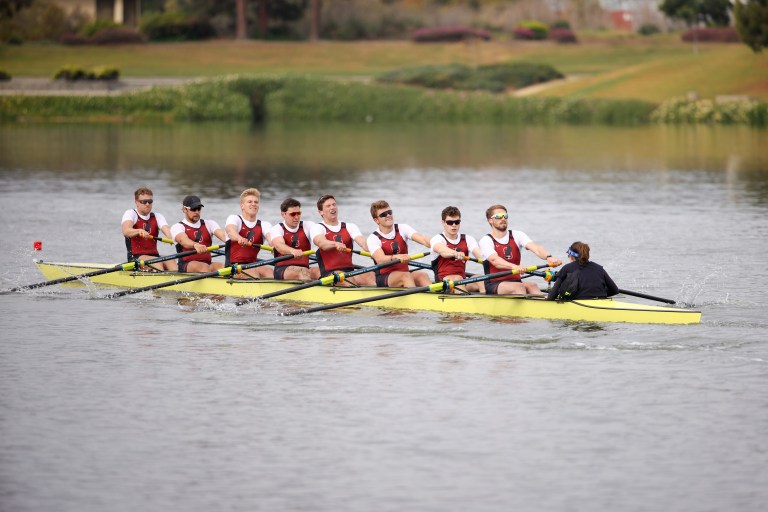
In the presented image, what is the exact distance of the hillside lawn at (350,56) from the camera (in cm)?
8900

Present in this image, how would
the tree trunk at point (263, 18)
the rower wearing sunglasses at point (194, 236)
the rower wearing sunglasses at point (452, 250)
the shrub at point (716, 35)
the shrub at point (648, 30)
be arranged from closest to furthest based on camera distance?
the rower wearing sunglasses at point (452, 250) → the rower wearing sunglasses at point (194, 236) → the shrub at point (716, 35) → the tree trunk at point (263, 18) → the shrub at point (648, 30)

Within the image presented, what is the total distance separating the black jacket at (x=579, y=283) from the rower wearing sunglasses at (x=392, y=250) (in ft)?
7.95

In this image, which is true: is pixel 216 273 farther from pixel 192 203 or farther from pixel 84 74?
pixel 84 74

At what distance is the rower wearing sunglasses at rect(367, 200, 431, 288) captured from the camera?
67.7 feet

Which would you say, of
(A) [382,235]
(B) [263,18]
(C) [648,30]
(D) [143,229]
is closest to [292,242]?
(A) [382,235]

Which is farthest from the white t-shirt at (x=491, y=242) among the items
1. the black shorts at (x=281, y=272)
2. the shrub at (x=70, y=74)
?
the shrub at (x=70, y=74)

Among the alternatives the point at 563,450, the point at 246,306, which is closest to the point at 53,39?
the point at 246,306

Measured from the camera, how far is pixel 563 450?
13672 mm

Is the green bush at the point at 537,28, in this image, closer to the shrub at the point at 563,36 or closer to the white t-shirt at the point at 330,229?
the shrub at the point at 563,36

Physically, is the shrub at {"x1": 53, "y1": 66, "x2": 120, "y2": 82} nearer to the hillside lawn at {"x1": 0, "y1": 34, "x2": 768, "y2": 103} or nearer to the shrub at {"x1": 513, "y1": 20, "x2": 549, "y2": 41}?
the hillside lawn at {"x1": 0, "y1": 34, "x2": 768, "y2": 103}

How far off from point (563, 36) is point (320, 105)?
100 ft

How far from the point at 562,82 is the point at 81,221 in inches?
2032

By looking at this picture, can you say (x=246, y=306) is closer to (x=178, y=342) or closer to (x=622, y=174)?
(x=178, y=342)

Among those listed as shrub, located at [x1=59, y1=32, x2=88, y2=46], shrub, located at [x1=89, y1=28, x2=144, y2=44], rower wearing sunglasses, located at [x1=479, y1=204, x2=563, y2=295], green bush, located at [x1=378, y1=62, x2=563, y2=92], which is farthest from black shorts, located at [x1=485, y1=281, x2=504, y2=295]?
shrub, located at [x1=59, y1=32, x2=88, y2=46]
